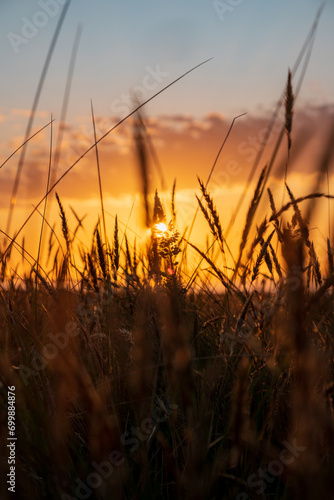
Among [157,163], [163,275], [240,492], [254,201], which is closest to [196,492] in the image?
[240,492]

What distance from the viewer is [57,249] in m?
2.78

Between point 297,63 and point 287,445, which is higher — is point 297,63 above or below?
above

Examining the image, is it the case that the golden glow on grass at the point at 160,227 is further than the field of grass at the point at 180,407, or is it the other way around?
the golden glow on grass at the point at 160,227

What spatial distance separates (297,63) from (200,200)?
0.66m

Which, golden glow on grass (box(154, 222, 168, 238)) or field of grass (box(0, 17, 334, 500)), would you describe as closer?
field of grass (box(0, 17, 334, 500))

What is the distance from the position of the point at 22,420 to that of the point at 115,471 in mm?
269

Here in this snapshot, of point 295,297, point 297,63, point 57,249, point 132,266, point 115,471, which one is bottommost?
point 115,471

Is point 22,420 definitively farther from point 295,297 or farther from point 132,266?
point 132,266

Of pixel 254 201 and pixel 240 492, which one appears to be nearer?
pixel 240 492

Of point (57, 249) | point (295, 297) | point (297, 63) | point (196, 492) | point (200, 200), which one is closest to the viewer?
point (295, 297)

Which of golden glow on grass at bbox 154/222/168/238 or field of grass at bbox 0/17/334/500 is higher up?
golden glow on grass at bbox 154/222/168/238

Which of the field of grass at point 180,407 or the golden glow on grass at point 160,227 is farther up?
the golden glow on grass at point 160,227

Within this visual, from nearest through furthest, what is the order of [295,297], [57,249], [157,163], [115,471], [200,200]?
[295,297] → [115,471] → [200,200] → [157,163] → [57,249]

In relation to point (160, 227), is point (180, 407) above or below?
below
